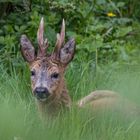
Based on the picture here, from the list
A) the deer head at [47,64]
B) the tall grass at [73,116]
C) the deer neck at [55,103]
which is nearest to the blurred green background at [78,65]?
the tall grass at [73,116]

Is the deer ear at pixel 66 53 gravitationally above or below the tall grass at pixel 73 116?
above

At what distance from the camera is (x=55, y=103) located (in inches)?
228

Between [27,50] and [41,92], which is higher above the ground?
[27,50]

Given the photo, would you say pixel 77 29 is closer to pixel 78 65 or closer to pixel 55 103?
pixel 78 65

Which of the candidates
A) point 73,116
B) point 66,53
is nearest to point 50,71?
point 66,53

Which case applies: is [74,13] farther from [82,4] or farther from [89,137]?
[89,137]

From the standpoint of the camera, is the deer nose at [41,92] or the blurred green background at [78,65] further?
the deer nose at [41,92]

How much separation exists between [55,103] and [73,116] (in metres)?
0.35

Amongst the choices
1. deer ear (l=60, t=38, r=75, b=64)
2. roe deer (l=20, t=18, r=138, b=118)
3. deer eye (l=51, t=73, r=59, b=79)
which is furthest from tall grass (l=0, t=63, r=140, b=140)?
deer ear (l=60, t=38, r=75, b=64)

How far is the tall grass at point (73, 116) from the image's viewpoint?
17.1 feet

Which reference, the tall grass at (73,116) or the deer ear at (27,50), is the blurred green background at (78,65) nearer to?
the tall grass at (73,116)

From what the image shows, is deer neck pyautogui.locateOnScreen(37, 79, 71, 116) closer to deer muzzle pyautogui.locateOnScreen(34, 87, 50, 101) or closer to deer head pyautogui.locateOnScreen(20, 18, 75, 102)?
deer head pyautogui.locateOnScreen(20, 18, 75, 102)

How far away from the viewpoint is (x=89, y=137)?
17.1 ft

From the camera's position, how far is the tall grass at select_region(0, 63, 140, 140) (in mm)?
5211
